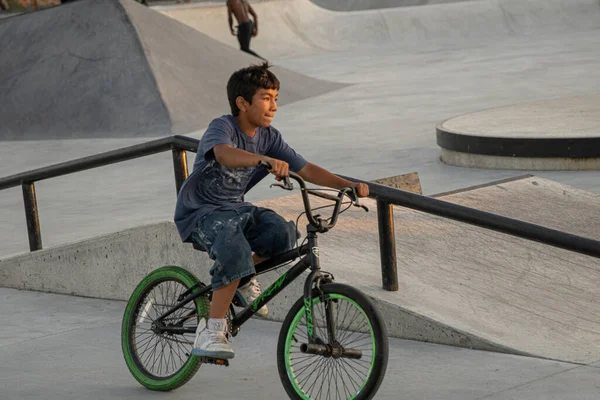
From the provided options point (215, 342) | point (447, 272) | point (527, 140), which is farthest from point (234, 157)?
point (527, 140)

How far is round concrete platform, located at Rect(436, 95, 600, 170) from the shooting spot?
37.1 ft

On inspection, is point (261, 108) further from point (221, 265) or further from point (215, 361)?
point (215, 361)

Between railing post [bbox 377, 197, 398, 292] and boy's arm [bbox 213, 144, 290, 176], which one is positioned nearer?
boy's arm [bbox 213, 144, 290, 176]

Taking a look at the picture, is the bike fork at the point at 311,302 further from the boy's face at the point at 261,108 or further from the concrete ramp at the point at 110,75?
the concrete ramp at the point at 110,75

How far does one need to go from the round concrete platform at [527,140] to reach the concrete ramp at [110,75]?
554 cm

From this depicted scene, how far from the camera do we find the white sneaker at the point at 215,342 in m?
4.83

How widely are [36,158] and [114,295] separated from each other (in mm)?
8420

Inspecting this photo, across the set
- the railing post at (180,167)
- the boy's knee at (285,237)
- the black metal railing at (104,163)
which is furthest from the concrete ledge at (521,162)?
the boy's knee at (285,237)

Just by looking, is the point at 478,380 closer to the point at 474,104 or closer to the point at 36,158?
the point at 36,158

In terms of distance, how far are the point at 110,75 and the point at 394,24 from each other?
15.8 metres

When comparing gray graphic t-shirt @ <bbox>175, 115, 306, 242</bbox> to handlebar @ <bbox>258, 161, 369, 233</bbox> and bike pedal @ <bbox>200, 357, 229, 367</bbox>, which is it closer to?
handlebar @ <bbox>258, 161, 369, 233</bbox>

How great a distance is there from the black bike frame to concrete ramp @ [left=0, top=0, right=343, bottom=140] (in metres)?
11.8

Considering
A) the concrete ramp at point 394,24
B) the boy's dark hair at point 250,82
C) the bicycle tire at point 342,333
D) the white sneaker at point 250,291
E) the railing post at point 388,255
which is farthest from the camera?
the concrete ramp at point 394,24

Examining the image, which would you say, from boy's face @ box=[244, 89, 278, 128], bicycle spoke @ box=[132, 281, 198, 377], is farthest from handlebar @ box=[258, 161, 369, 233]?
bicycle spoke @ box=[132, 281, 198, 377]
